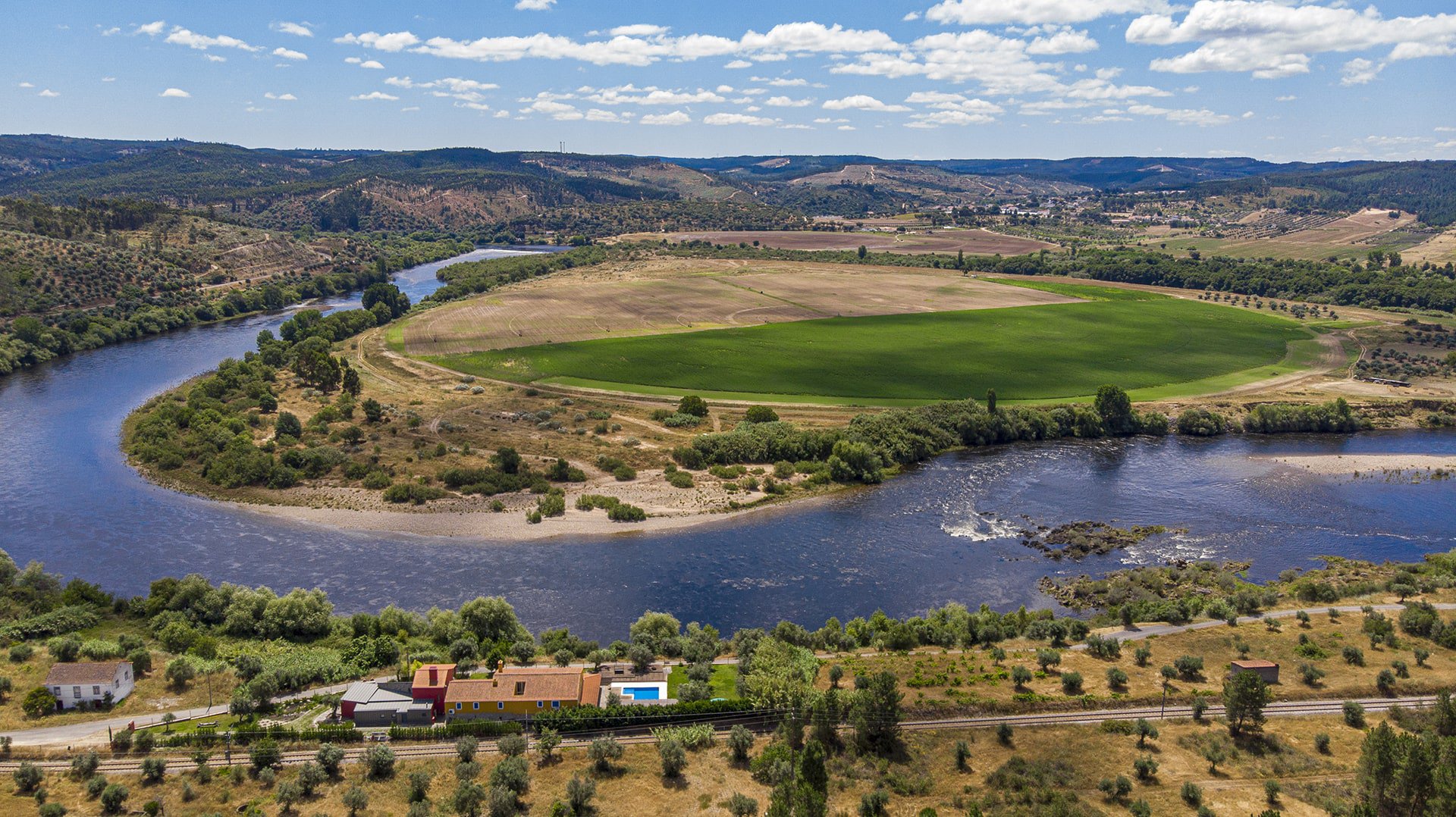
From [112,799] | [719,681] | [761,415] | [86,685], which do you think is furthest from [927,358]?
[112,799]

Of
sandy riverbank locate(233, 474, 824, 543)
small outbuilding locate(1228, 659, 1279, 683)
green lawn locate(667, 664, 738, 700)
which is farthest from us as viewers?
sandy riverbank locate(233, 474, 824, 543)

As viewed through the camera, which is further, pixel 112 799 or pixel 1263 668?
pixel 1263 668

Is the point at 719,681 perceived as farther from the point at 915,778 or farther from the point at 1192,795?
the point at 1192,795

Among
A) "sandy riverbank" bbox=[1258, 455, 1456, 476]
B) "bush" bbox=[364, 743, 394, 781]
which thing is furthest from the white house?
"sandy riverbank" bbox=[1258, 455, 1456, 476]

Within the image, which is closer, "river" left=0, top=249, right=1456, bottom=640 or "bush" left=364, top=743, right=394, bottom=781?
"bush" left=364, top=743, right=394, bottom=781

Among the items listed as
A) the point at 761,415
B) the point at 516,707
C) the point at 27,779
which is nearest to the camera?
the point at 27,779

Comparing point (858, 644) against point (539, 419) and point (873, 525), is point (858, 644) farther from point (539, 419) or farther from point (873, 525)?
point (539, 419)

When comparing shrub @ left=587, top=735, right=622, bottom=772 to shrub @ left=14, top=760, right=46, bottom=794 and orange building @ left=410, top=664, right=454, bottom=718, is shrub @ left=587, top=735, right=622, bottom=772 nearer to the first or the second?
orange building @ left=410, top=664, right=454, bottom=718

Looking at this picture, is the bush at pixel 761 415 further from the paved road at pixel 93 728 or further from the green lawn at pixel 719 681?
the paved road at pixel 93 728
